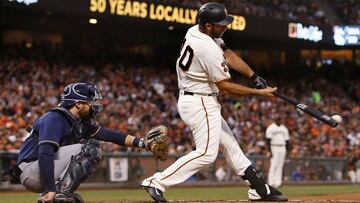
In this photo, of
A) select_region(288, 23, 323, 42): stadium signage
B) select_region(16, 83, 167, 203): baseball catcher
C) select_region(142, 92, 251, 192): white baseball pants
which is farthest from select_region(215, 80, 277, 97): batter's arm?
select_region(288, 23, 323, 42): stadium signage

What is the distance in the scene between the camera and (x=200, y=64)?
6.63 meters

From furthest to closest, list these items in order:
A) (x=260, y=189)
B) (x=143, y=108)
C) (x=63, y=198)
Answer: (x=143, y=108)
(x=260, y=189)
(x=63, y=198)

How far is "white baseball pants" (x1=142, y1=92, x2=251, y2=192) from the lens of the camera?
6598mm

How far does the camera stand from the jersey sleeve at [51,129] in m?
5.39

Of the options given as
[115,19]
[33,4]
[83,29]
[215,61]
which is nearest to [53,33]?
[83,29]

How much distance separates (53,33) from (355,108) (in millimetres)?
11245

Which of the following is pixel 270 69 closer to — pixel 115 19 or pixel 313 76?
pixel 313 76

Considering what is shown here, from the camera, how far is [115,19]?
21.3 meters

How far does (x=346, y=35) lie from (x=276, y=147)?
1280cm

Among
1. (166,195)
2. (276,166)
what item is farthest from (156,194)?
(276,166)

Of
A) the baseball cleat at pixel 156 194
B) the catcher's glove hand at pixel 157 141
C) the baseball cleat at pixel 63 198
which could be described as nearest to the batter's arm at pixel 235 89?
the catcher's glove hand at pixel 157 141

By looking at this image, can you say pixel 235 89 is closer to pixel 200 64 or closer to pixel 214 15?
pixel 200 64

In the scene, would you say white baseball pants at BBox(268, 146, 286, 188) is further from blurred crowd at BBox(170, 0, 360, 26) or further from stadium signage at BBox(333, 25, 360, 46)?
stadium signage at BBox(333, 25, 360, 46)

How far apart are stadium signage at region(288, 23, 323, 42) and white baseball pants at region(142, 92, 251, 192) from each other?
19.8 m
